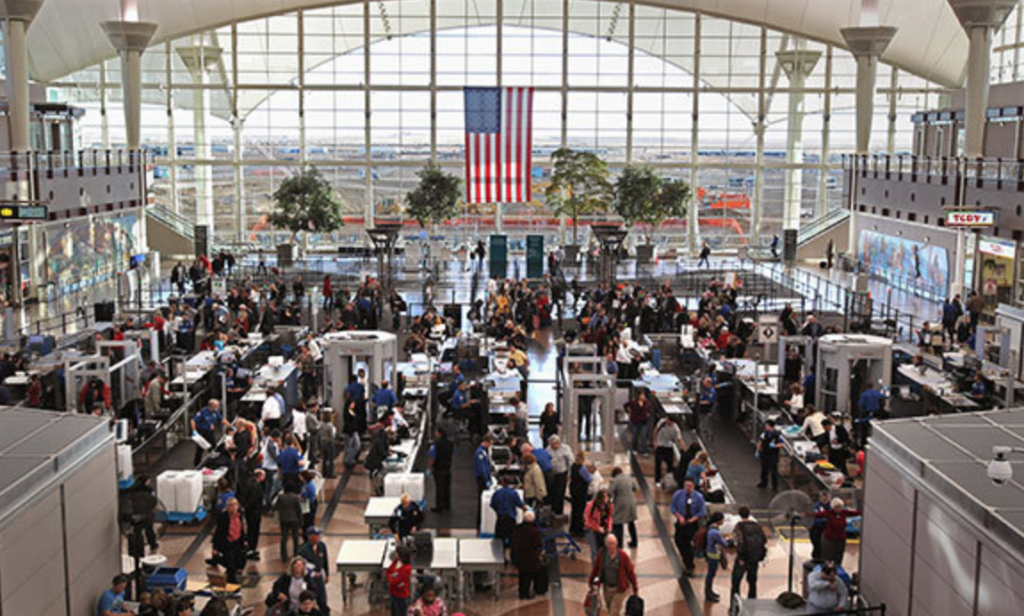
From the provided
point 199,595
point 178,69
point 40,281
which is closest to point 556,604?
point 199,595

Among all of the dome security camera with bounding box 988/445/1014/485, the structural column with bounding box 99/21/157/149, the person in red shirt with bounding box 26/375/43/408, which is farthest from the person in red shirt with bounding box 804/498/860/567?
the structural column with bounding box 99/21/157/149

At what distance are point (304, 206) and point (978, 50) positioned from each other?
2378 cm

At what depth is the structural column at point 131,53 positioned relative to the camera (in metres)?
38.7

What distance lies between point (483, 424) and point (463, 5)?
105 feet

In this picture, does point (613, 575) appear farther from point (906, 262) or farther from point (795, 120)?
point (795, 120)

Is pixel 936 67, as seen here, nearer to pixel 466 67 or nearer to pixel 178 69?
pixel 466 67

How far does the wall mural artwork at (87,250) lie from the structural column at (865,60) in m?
25.6

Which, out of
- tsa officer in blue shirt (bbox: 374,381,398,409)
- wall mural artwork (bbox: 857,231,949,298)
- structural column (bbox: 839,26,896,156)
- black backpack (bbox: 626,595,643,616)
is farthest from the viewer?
structural column (bbox: 839,26,896,156)

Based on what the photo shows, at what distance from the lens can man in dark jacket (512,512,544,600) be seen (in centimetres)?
1236

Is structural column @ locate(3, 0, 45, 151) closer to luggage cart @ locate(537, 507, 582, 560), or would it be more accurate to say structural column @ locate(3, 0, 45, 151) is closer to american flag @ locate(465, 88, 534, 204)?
american flag @ locate(465, 88, 534, 204)

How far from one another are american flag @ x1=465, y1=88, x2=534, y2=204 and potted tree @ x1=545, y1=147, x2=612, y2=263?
166 cm

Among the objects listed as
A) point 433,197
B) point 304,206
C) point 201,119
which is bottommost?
point 304,206

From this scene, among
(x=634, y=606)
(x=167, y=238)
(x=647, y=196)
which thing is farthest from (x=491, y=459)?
(x=167, y=238)

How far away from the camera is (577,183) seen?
44.3 metres
